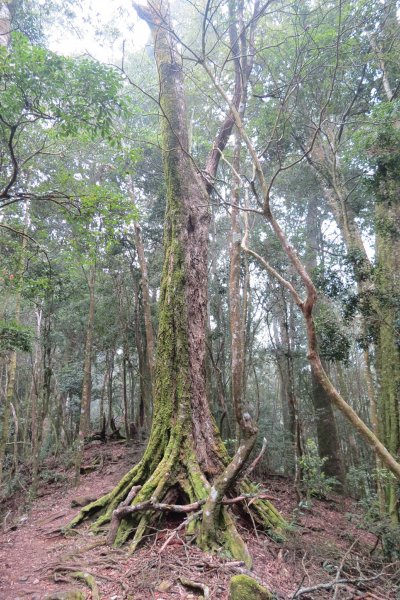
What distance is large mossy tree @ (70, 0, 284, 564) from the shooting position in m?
4.38

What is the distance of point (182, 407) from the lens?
554 centimetres

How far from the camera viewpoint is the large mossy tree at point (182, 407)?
4.38 meters

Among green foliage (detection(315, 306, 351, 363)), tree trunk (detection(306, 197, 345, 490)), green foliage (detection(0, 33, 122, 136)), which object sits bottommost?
tree trunk (detection(306, 197, 345, 490))

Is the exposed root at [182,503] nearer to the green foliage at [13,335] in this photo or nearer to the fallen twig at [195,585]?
the fallen twig at [195,585]

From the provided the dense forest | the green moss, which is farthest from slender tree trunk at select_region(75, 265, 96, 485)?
the green moss

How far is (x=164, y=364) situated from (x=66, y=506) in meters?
4.88

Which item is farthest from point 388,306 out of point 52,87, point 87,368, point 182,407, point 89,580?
point 87,368

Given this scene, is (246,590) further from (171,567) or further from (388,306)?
(388,306)

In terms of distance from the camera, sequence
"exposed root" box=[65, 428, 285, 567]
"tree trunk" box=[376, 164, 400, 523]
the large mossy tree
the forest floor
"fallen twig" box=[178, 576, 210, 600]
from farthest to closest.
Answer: "tree trunk" box=[376, 164, 400, 523] → the large mossy tree → "exposed root" box=[65, 428, 285, 567] → the forest floor → "fallen twig" box=[178, 576, 210, 600]

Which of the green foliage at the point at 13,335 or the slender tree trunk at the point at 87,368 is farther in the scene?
the slender tree trunk at the point at 87,368

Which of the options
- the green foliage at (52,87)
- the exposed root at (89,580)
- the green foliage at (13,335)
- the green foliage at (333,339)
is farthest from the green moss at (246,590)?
the green foliage at (333,339)

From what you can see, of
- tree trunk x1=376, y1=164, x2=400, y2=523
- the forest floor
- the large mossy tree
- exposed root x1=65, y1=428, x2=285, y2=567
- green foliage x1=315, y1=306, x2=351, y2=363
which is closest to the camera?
the forest floor

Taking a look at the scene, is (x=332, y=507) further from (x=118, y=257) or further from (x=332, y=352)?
(x=118, y=257)

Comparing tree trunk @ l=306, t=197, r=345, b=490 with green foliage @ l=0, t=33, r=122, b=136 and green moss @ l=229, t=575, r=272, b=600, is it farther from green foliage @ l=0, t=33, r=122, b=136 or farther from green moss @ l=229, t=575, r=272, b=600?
green moss @ l=229, t=575, r=272, b=600
